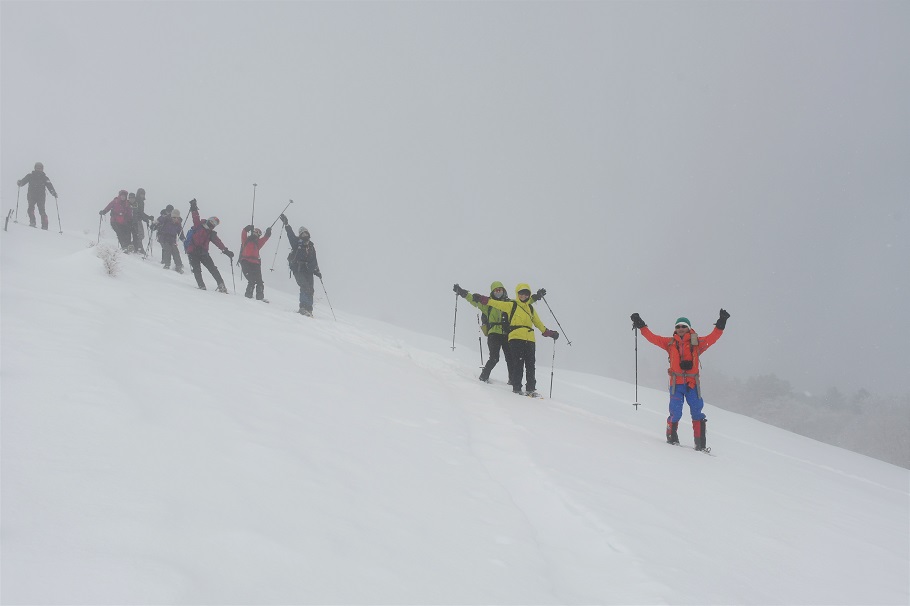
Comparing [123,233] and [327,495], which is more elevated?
[123,233]

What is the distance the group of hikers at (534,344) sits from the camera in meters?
9.01

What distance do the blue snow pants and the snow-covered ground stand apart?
1.06m

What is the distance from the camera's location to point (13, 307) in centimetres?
503

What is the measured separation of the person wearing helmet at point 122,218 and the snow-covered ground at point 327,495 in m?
8.72

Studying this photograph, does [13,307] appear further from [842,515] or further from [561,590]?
[842,515]

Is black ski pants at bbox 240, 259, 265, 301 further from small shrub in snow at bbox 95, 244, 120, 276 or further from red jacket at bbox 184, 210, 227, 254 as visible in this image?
small shrub in snow at bbox 95, 244, 120, 276

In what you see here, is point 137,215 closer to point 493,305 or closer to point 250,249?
point 250,249

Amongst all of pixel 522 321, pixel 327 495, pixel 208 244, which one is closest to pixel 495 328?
pixel 522 321

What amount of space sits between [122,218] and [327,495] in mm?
16363

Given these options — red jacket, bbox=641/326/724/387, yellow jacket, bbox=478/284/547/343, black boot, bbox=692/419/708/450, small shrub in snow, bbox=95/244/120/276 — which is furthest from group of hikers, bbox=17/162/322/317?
black boot, bbox=692/419/708/450

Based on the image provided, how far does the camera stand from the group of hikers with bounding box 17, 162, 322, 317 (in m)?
12.7

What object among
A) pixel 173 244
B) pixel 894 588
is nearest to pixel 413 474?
pixel 894 588

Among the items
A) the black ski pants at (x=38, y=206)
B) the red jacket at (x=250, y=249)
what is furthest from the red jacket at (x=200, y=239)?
the black ski pants at (x=38, y=206)

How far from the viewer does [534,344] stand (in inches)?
450
